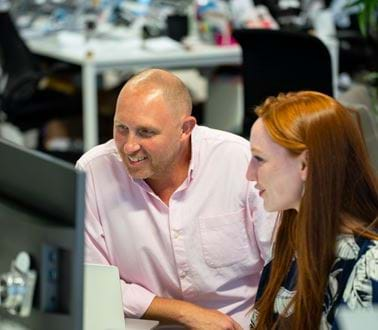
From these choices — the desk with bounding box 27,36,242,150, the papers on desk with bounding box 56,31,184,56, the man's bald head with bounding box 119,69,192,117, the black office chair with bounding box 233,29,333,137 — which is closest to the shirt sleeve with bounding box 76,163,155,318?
the man's bald head with bounding box 119,69,192,117

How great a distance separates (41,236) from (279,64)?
102 inches

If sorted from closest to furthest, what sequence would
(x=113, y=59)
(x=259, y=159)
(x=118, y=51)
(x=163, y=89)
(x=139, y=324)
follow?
(x=259, y=159) → (x=139, y=324) → (x=163, y=89) → (x=113, y=59) → (x=118, y=51)

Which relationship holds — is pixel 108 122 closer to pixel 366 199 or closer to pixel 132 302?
pixel 132 302

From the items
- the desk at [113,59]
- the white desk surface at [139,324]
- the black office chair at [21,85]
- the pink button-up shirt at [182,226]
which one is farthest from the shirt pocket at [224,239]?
the black office chair at [21,85]

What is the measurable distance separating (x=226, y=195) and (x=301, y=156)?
471 mm

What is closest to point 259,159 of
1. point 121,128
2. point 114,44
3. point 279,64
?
point 121,128

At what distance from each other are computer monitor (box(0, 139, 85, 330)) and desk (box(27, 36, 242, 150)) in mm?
3141

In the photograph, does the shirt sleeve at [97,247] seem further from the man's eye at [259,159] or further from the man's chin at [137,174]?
the man's eye at [259,159]

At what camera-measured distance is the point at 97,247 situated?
2.21m

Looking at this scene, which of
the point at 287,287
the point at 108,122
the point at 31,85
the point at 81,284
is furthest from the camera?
the point at 108,122

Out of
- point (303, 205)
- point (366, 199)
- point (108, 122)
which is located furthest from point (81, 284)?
point (108, 122)

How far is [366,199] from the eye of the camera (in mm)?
1812

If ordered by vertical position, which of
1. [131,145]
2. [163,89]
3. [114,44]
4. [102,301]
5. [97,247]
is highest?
[163,89]

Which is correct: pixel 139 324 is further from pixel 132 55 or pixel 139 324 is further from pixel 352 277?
pixel 132 55
